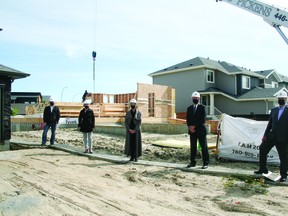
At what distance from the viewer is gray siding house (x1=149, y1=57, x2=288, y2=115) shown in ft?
113

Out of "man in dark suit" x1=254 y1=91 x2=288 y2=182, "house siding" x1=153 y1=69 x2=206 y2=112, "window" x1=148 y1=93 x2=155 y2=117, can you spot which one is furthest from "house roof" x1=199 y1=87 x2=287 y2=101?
"man in dark suit" x1=254 y1=91 x2=288 y2=182

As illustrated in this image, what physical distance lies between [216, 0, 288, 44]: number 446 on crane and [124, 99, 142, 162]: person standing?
443 inches

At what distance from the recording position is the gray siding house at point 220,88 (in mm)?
34531

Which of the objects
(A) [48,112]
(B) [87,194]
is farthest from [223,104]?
(B) [87,194]

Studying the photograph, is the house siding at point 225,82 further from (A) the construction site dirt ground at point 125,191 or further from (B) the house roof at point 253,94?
(A) the construction site dirt ground at point 125,191

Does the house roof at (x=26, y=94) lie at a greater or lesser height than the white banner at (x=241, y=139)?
greater

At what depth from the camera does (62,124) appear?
2094 centimetres

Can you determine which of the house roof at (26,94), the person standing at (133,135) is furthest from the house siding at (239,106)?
the house roof at (26,94)

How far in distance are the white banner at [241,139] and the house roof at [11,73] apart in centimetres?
801

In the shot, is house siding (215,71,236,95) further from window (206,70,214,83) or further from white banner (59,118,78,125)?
white banner (59,118,78,125)

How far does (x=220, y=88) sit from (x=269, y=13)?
20679 mm

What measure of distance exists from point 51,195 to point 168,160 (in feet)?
16.9

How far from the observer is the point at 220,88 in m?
37.1

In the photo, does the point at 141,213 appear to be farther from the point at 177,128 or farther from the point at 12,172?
the point at 177,128
